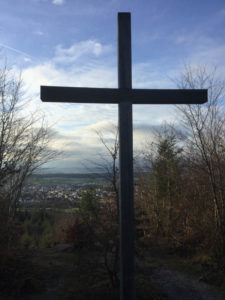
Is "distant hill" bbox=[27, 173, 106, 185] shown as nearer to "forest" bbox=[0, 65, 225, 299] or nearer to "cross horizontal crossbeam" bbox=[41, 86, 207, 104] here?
"forest" bbox=[0, 65, 225, 299]

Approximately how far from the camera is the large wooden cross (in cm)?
232

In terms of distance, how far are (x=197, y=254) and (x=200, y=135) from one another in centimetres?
419

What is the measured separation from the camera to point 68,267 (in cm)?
779

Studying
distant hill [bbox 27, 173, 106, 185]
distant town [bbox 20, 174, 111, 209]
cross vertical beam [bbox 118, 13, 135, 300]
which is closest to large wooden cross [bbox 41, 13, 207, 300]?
cross vertical beam [bbox 118, 13, 135, 300]

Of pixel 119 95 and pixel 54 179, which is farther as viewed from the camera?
pixel 54 179

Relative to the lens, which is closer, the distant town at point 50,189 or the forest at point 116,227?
the forest at point 116,227

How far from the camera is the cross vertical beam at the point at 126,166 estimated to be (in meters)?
2.30

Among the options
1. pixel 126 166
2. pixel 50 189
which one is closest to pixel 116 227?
pixel 126 166

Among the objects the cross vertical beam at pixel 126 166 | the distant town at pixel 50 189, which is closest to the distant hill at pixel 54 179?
the distant town at pixel 50 189

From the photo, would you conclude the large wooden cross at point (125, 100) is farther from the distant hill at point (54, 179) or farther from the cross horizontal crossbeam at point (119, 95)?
the distant hill at point (54, 179)

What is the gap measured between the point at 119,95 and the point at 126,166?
0.71 meters

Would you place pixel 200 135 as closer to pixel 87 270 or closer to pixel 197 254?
pixel 197 254

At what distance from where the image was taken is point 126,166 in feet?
7.87

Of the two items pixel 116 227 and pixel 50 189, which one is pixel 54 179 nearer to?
pixel 50 189
